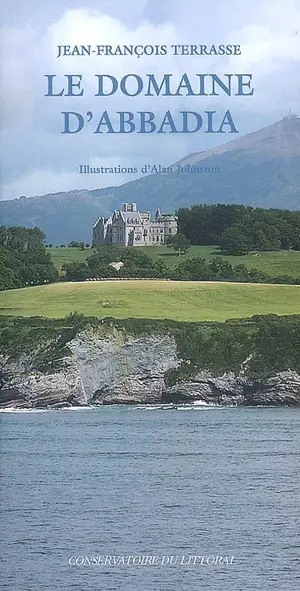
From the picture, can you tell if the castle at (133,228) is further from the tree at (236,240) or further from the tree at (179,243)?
the tree at (236,240)

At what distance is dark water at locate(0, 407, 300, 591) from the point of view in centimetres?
1390

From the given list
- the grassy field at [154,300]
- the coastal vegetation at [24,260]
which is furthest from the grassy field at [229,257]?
the grassy field at [154,300]

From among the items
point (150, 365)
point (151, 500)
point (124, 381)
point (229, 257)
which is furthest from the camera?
point (150, 365)

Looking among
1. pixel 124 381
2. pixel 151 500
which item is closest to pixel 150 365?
pixel 124 381

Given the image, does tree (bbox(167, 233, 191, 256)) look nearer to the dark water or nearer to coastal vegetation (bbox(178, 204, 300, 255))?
coastal vegetation (bbox(178, 204, 300, 255))

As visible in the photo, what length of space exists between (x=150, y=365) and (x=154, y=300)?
190cm

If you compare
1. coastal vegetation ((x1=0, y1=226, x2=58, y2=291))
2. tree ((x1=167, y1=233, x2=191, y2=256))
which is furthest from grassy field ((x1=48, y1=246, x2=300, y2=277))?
coastal vegetation ((x1=0, y1=226, x2=58, y2=291))

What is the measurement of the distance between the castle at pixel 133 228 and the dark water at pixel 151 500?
5.48 metres

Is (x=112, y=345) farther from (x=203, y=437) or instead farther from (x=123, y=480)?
(x=123, y=480)

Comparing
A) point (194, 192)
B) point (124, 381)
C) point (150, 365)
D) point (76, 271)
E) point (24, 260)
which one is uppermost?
point (194, 192)

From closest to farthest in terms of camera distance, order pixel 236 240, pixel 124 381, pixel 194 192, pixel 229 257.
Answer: pixel 194 192 < pixel 229 257 < pixel 236 240 < pixel 124 381

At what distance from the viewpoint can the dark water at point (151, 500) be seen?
13898 millimetres

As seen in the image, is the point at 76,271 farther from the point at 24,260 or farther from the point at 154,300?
the point at 154,300

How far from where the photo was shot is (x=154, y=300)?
34.2 metres
